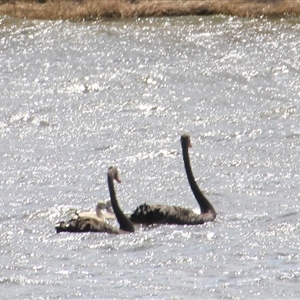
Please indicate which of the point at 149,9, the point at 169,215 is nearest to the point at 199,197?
the point at 169,215

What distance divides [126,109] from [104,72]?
97.5 inches

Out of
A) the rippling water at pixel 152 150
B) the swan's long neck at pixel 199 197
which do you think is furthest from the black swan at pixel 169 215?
the rippling water at pixel 152 150

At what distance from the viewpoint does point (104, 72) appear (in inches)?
897

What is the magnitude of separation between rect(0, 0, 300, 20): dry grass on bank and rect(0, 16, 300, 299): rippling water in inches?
20.9

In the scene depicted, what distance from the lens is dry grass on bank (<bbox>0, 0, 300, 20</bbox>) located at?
26703 millimetres

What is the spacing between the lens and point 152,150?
17.8 metres

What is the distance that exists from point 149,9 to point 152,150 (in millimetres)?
9987

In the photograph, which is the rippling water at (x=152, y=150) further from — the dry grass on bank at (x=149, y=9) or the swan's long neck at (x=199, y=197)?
the dry grass on bank at (x=149, y=9)

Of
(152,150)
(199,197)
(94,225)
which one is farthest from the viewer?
(152,150)

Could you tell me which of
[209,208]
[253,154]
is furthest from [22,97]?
[209,208]

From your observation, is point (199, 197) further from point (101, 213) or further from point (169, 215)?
point (101, 213)

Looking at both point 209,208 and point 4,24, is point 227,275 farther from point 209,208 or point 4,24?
point 4,24

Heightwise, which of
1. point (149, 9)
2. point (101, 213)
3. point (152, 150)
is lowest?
point (149, 9)

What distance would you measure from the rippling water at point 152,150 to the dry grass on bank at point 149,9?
0.53m
